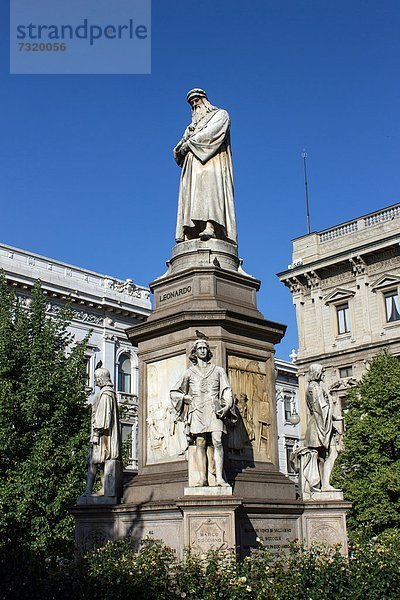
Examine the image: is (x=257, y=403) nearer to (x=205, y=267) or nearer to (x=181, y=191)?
(x=205, y=267)

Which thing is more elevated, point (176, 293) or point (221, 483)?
point (176, 293)

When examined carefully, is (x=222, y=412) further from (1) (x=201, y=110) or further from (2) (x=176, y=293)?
(1) (x=201, y=110)

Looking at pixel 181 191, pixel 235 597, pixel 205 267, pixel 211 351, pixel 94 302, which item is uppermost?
pixel 94 302

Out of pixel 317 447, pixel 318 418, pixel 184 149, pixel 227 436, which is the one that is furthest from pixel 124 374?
pixel 227 436

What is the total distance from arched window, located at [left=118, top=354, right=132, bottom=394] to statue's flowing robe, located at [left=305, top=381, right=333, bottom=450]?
1284 inches

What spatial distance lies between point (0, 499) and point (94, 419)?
10.3m

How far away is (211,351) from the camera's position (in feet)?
39.9

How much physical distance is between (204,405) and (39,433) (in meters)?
13.7

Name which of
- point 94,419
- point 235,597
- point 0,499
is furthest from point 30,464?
point 235,597

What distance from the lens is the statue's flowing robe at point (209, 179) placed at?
14211 millimetres

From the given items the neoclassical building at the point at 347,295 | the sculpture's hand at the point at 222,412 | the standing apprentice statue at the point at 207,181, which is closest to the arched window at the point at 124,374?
the neoclassical building at the point at 347,295

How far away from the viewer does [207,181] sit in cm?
1436

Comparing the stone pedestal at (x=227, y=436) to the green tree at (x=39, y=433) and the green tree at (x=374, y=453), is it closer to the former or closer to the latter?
the green tree at (x=39, y=433)

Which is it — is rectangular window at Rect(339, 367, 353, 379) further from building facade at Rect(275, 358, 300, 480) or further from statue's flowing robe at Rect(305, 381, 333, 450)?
statue's flowing robe at Rect(305, 381, 333, 450)
